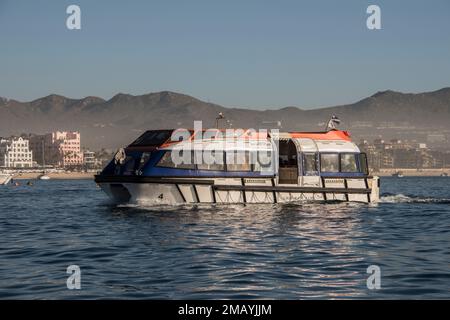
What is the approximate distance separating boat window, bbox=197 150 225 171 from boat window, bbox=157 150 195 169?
0.50m

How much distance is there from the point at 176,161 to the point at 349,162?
9.54m

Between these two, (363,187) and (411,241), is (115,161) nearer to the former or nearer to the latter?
(363,187)

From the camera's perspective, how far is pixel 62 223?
28250 mm

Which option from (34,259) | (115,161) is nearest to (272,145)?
(115,161)

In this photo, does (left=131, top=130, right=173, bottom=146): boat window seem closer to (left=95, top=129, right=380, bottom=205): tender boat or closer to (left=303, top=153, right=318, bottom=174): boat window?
(left=95, top=129, right=380, bottom=205): tender boat

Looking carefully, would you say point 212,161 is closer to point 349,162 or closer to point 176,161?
point 176,161

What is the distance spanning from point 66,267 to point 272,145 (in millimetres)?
21043

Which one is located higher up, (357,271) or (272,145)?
(272,145)

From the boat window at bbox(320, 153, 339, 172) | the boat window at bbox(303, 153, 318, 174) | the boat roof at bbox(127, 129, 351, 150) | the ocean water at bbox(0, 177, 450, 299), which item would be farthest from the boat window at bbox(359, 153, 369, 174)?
the ocean water at bbox(0, 177, 450, 299)

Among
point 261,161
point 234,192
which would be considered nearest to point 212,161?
point 234,192

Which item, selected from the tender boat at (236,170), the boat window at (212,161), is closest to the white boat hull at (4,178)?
the tender boat at (236,170)

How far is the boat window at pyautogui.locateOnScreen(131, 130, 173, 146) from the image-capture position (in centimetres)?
3441

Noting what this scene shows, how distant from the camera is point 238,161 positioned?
34719 millimetres

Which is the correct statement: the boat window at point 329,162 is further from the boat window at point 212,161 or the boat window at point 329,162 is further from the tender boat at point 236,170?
the boat window at point 212,161
